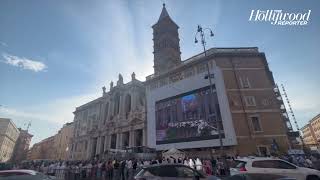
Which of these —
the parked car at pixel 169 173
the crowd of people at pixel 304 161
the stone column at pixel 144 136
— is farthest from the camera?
the stone column at pixel 144 136

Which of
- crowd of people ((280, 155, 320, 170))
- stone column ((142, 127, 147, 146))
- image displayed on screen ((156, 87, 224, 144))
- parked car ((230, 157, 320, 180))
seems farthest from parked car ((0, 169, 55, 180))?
stone column ((142, 127, 147, 146))

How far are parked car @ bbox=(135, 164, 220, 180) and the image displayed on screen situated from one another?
17940 millimetres

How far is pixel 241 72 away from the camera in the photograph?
2881 cm

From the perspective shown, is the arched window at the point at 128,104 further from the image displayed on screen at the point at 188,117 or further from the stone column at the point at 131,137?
the image displayed on screen at the point at 188,117

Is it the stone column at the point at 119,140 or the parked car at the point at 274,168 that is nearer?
the parked car at the point at 274,168

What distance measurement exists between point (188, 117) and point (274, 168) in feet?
64.1

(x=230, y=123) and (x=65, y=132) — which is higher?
(x=65, y=132)

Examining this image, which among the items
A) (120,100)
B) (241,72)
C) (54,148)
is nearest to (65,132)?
(54,148)

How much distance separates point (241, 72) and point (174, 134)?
13195mm

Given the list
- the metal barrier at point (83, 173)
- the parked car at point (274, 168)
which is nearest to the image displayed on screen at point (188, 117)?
the metal barrier at point (83, 173)

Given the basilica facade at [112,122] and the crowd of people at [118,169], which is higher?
the basilica facade at [112,122]

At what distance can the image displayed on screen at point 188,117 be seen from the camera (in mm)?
26812

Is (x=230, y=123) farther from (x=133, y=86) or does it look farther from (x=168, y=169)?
(x=133, y=86)

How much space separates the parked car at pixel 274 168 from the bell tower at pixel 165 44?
3153cm
